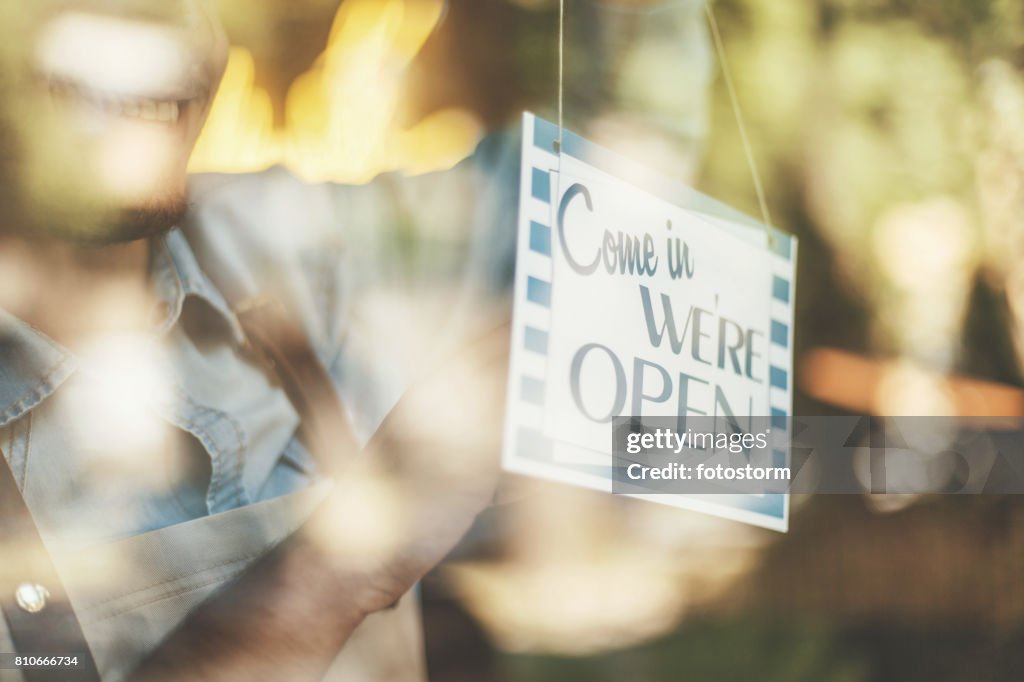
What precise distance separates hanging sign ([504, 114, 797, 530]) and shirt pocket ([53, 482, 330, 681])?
15.2 inches

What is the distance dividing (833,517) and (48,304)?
1326mm

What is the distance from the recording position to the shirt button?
1.05 metres

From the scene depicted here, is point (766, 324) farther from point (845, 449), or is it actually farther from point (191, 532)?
point (191, 532)

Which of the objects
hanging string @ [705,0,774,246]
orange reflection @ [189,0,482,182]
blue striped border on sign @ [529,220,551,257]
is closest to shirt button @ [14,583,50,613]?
orange reflection @ [189,0,482,182]

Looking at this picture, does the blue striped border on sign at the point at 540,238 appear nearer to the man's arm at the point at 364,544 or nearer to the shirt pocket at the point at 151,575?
the man's arm at the point at 364,544

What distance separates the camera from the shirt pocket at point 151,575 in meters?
1.07

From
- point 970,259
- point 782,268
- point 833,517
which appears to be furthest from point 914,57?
point 833,517

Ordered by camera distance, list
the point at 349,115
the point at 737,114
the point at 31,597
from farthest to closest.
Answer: the point at 737,114
the point at 349,115
the point at 31,597

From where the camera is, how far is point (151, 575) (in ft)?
3.63

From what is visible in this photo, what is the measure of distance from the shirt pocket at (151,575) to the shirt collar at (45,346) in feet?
0.61

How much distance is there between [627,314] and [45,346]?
0.70 meters

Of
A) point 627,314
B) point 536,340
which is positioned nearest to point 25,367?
point 536,340

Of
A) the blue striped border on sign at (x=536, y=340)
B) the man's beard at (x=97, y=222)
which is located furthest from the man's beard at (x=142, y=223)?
the blue striped border on sign at (x=536, y=340)

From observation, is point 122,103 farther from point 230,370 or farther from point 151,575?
point 151,575
